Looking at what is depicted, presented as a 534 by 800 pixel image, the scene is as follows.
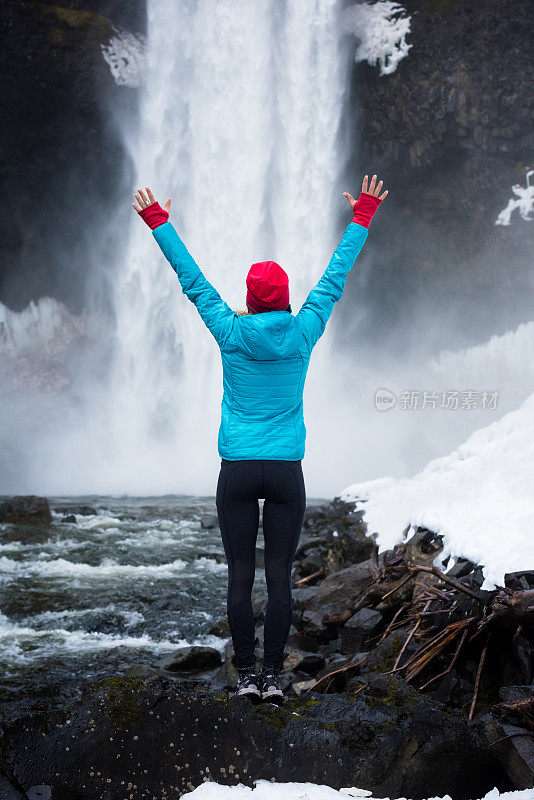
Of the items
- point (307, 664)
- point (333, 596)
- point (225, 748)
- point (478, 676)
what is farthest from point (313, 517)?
point (225, 748)

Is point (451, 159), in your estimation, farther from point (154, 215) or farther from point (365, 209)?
point (154, 215)

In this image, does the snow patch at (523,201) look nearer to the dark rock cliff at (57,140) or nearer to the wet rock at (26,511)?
the dark rock cliff at (57,140)

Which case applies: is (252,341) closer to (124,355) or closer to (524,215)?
(124,355)

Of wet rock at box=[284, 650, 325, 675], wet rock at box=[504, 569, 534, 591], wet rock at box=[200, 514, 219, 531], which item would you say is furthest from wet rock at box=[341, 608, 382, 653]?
wet rock at box=[200, 514, 219, 531]

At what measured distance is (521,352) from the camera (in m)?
32.1

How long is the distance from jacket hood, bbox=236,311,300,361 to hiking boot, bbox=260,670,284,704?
1.43 metres

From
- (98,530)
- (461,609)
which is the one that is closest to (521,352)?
(98,530)

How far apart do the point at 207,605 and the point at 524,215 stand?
93.1 feet

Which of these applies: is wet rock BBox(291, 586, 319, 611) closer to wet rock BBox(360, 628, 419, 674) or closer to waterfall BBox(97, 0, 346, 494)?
wet rock BBox(360, 628, 419, 674)

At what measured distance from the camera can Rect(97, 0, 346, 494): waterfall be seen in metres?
28.4

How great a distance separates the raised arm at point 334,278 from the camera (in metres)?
3.01

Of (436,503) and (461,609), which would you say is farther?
(436,503)

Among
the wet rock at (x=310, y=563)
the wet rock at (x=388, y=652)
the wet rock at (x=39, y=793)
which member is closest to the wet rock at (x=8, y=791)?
the wet rock at (x=39, y=793)

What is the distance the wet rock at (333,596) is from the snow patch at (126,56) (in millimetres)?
29956
